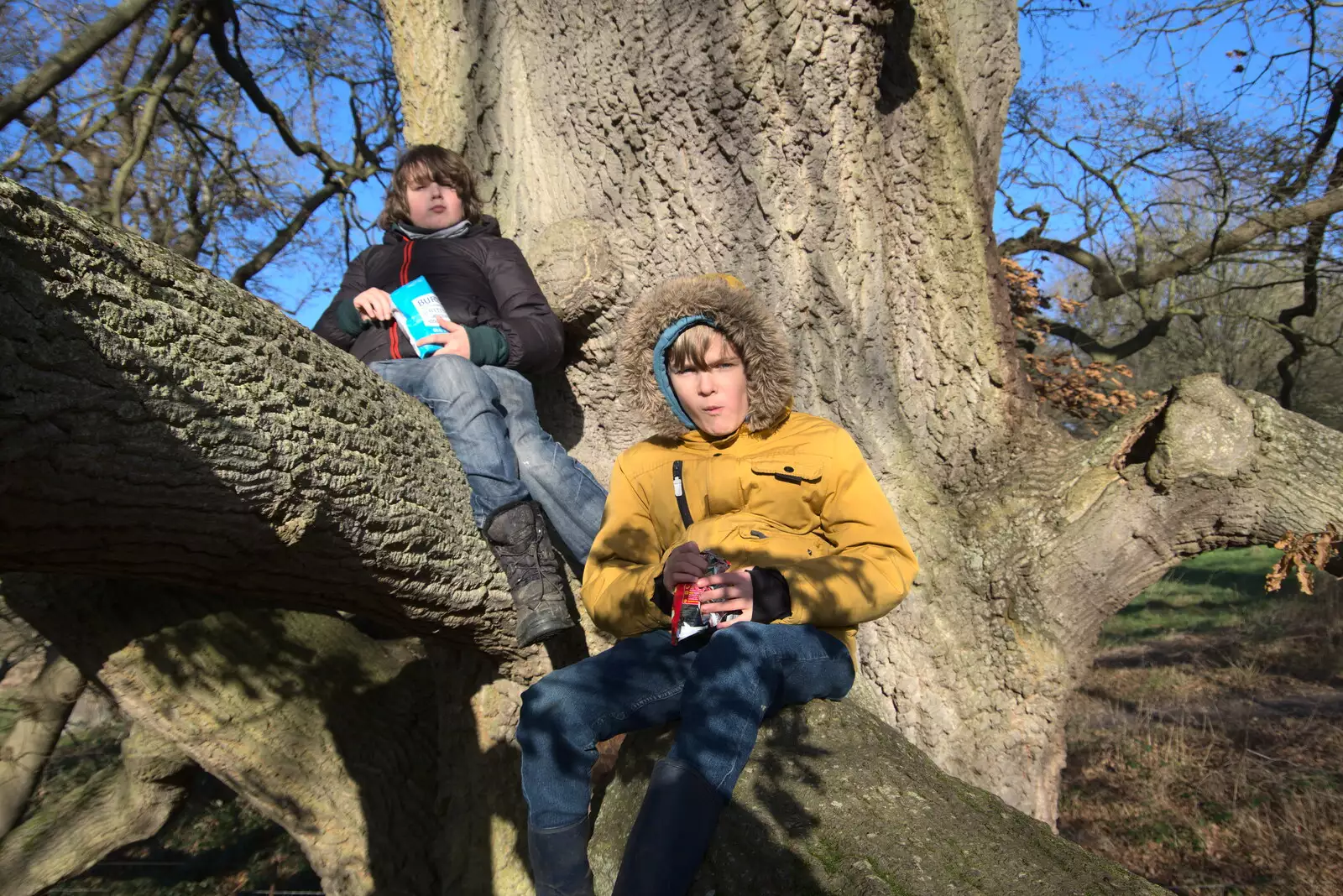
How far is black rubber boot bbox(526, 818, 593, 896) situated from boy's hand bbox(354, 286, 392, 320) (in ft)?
6.12

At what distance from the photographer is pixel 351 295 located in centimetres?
324

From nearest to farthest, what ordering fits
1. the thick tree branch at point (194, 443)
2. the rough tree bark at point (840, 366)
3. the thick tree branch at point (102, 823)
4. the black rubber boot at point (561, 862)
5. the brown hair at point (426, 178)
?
the thick tree branch at point (194, 443)
the black rubber boot at point (561, 862)
the rough tree bark at point (840, 366)
the brown hair at point (426, 178)
the thick tree branch at point (102, 823)

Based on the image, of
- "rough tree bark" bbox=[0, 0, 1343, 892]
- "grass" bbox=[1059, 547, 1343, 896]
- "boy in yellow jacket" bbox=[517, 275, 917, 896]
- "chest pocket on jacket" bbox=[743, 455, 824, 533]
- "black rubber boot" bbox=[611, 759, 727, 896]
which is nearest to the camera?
"black rubber boot" bbox=[611, 759, 727, 896]

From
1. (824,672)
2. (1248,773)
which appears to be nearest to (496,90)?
(824,672)

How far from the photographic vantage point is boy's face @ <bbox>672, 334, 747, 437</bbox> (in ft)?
8.05

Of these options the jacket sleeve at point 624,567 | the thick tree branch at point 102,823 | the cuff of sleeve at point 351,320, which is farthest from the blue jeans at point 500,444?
the thick tree branch at point 102,823

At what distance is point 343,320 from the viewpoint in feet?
10.2

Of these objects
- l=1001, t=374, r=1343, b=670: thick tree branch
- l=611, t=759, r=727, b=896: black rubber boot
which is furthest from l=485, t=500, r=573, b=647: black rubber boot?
l=1001, t=374, r=1343, b=670: thick tree branch

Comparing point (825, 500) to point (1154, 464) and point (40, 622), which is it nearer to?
point (1154, 464)

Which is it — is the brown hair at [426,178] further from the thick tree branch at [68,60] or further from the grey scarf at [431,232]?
the thick tree branch at [68,60]

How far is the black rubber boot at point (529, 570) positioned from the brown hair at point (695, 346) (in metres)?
0.75

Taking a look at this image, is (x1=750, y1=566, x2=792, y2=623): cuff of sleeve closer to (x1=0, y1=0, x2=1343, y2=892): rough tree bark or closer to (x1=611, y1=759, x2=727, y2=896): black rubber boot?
(x1=611, y1=759, x2=727, y2=896): black rubber boot

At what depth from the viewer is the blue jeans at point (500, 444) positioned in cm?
275

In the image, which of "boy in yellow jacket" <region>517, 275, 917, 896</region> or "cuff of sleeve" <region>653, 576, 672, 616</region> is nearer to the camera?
"boy in yellow jacket" <region>517, 275, 917, 896</region>
